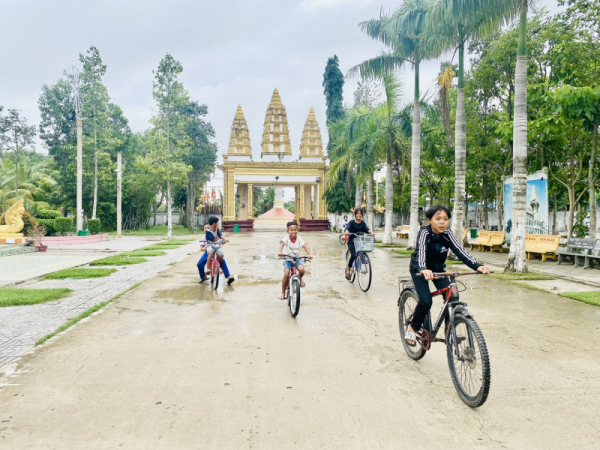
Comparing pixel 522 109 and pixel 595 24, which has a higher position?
pixel 595 24

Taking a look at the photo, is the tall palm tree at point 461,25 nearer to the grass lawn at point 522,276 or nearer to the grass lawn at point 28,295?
the grass lawn at point 522,276

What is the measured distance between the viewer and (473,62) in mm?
23562

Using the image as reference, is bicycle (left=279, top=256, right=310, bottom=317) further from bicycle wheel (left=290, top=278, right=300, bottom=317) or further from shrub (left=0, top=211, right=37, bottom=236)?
shrub (left=0, top=211, right=37, bottom=236)

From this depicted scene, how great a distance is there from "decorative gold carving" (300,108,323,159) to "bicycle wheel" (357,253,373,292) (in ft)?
135

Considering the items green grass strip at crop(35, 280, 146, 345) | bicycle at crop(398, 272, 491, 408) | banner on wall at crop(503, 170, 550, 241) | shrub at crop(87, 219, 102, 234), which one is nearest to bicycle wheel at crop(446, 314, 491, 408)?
bicycle at crop(398, 272, 491, 408)

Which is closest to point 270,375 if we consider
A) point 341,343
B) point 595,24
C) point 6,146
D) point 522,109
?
point 341,343

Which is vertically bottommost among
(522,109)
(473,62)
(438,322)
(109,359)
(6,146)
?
(109,359)

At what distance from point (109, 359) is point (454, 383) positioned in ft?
11.3

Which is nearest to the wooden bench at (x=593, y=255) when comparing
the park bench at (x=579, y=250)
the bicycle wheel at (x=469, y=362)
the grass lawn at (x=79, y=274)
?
the park bench at (x=579, y=250)

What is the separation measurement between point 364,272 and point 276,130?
44138mm

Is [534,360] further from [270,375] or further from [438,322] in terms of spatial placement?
[270,375]

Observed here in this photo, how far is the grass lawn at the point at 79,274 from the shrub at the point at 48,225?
46.8 ft

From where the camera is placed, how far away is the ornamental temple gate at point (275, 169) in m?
47.7

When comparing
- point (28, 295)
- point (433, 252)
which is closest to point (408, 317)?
point (433, 252)
